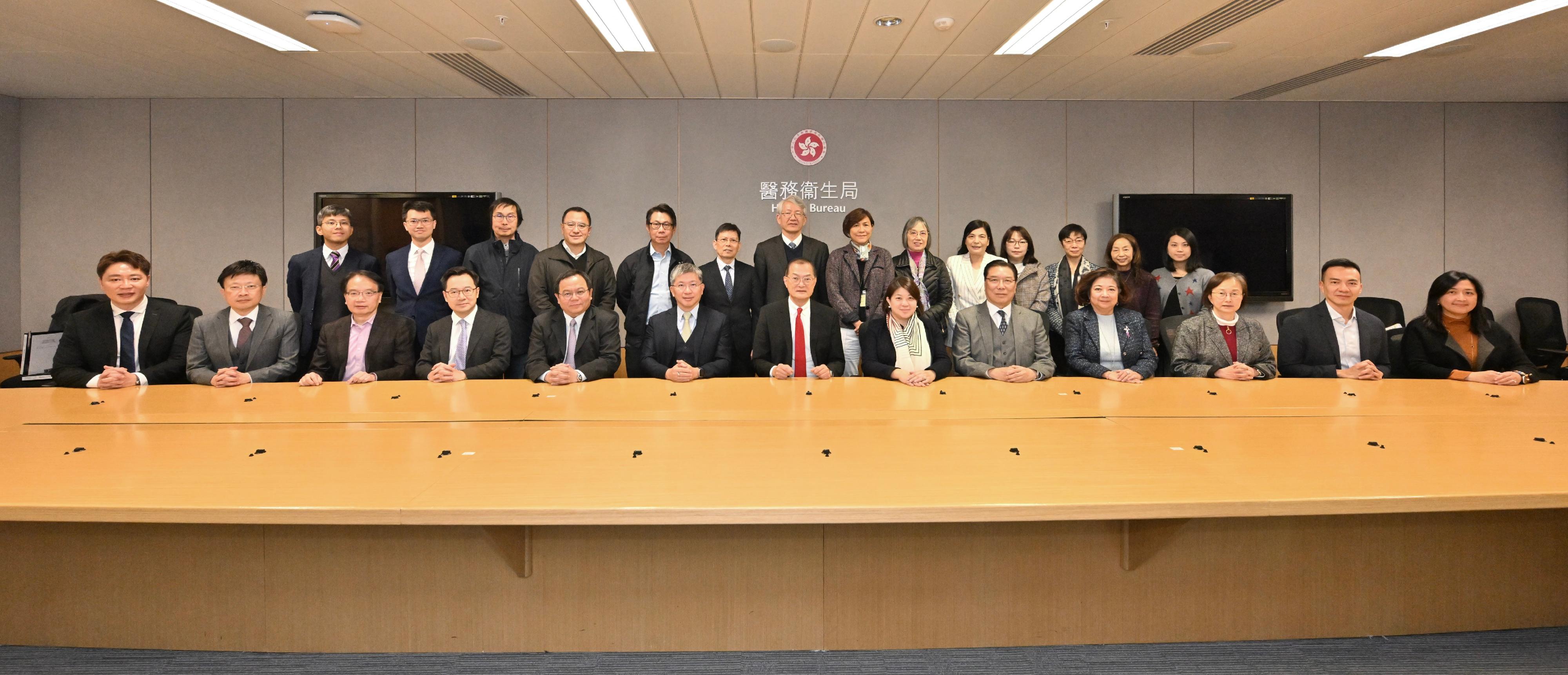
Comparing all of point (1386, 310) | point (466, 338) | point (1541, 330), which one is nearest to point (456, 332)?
point (466, 338)

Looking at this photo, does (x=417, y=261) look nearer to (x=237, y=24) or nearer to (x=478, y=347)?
(x=478, y=347)

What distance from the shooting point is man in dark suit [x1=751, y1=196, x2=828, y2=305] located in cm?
457

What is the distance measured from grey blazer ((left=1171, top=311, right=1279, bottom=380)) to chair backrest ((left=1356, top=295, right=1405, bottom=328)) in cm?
311

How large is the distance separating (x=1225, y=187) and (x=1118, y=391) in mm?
4153

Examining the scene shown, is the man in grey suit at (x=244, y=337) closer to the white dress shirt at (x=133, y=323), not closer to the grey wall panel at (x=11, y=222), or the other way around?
the white dress shirt at (x=133, y=323)

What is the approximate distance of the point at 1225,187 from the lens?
621cm

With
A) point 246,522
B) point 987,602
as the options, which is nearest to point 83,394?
point 246,522

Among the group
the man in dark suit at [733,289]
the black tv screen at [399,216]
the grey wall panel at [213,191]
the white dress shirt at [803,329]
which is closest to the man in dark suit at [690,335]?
the white dress shirt at [803,329]

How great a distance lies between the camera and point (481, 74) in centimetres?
516

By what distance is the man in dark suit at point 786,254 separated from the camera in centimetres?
457

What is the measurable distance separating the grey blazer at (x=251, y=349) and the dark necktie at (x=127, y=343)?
7.7 inches

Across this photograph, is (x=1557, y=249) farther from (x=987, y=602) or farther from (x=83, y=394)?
(x=83, y=394)

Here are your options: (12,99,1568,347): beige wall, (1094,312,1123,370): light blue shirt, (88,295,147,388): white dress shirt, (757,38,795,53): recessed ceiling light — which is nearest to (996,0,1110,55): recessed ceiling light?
(757,38,795,53): recessed ceiling light

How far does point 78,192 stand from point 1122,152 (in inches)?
325
